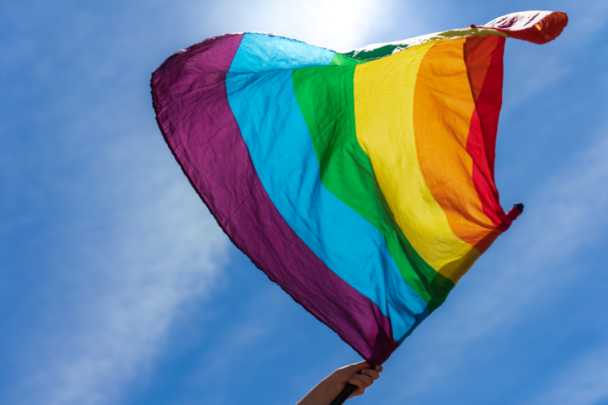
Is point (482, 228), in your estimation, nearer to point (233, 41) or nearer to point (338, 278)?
point (338, 278)

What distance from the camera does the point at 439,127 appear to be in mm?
4305

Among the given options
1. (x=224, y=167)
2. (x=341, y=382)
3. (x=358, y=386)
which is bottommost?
(x=358, y=386)

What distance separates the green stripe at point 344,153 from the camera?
4.48 m

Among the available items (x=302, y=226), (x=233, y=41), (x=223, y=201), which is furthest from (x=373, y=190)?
(x=233, y=41)

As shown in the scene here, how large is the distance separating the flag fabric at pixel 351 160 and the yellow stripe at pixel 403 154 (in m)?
0.01

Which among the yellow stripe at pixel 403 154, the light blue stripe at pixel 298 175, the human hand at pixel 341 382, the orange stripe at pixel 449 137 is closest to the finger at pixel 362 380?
the human hand at pixel 341 382

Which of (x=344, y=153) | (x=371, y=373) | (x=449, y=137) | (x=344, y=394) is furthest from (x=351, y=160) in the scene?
(x=344, y=394)

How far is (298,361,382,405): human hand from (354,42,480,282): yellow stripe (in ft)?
3.54

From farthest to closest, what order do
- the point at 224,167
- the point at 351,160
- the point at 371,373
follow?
1. the point at 224,167
2. the point at 351,160
3. the point at 371,373

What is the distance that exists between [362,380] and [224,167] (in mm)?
2438

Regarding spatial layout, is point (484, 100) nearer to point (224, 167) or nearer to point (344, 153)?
point (344, 153)

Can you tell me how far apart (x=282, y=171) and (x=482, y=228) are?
1971mm

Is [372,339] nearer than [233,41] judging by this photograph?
Yes

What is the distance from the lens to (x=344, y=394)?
13.3 ft
